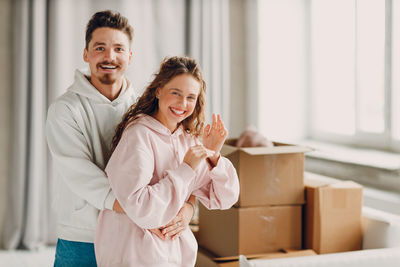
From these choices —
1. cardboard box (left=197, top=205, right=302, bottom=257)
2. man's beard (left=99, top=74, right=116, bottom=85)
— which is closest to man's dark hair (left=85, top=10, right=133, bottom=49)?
man's beard (left=99, top=74, right=116, bottom=85)

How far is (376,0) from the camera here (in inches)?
122

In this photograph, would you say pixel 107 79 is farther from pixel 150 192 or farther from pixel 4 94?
pixel 4 94

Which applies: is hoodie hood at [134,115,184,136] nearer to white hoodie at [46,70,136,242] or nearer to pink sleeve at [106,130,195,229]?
pink sleeve at [106,130,195,229]

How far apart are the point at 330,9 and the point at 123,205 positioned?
269cm

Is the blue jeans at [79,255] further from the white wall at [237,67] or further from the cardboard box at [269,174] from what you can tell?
the white wall at [237,67]

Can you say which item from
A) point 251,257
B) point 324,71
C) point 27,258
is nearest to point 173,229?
point 251,257

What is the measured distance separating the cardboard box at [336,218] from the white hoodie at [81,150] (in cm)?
108

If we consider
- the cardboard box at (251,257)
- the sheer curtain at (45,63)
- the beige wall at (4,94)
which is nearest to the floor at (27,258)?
the sheer curtain at (45,63)

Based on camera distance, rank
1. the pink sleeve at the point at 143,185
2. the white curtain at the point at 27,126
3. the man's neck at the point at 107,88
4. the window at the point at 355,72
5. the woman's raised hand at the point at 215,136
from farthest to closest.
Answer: the white curtain at the point at 27,126
the window at the point at 355,72
the man's neck at the point at 107,88
the woman's raised hand at the point at 215,136
the pink sleeve at the point at 143,185

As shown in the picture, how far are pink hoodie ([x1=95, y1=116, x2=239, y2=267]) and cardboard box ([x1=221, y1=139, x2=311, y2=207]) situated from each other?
2.08 feet

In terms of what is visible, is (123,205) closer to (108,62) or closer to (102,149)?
(102,149)

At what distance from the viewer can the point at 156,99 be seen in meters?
1.64

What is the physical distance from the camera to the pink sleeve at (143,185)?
139 cm

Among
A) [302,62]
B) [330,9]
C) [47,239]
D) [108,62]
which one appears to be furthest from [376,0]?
[47,239]
